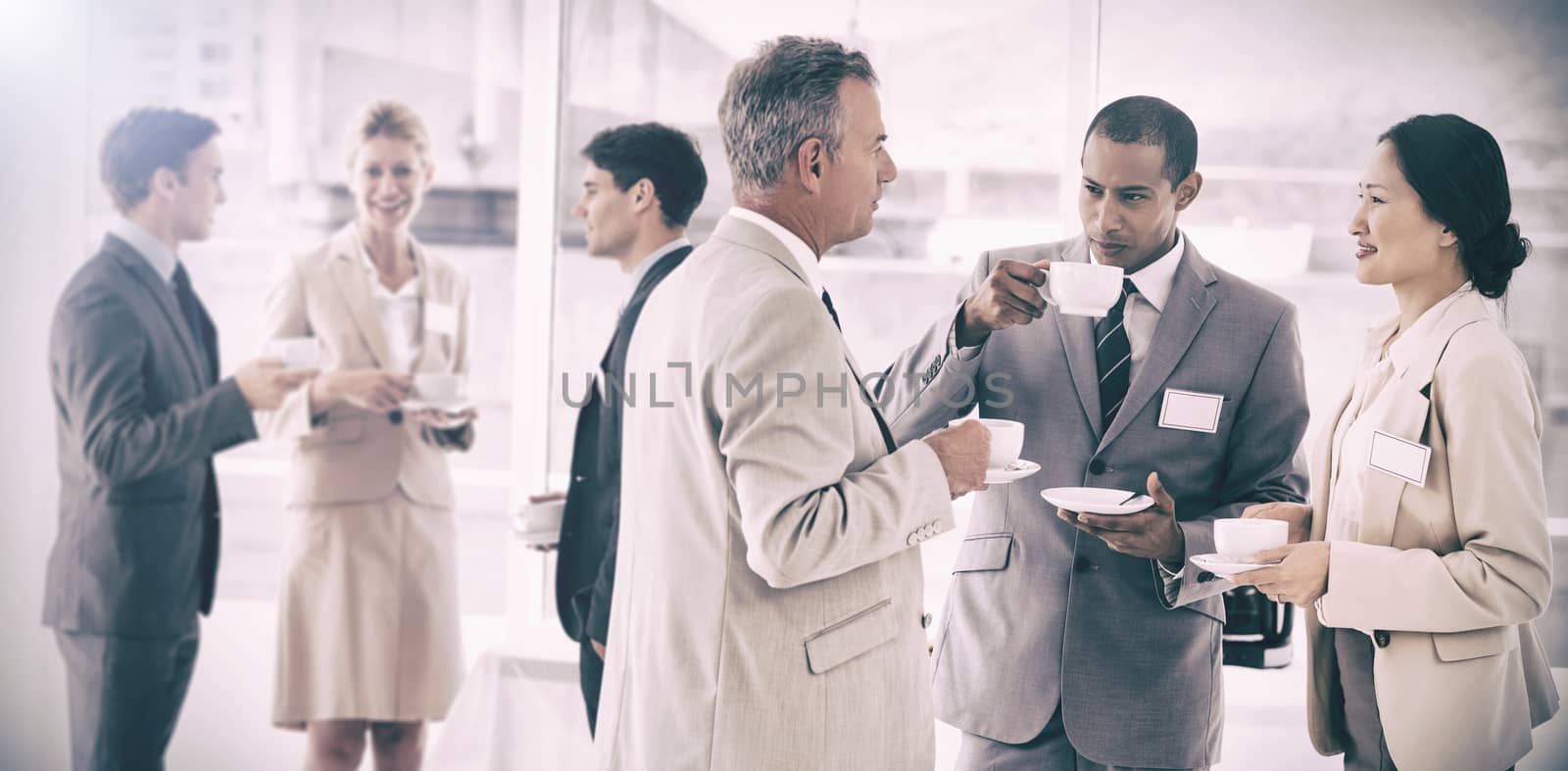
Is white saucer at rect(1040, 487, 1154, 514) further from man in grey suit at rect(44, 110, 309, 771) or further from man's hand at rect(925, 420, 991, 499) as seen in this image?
man in grey suit at rect(44, 110, 309, 771)

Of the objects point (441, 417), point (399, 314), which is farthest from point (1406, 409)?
point (399, 314)

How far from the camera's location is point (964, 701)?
1906 millimetres

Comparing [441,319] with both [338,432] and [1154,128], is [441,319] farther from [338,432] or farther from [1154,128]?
[1154,128]

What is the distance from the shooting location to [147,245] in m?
2.70

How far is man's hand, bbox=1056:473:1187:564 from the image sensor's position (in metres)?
1.66

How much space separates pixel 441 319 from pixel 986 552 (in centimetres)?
164

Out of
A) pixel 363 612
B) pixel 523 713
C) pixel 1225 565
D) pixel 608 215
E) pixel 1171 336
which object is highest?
pixel 608 215

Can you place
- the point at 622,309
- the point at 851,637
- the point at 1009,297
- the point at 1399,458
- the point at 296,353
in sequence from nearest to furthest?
the point at 851,637 → the point at 1399,458 → the point at 1009,297 → the point at 622,309 → the point at 296,353

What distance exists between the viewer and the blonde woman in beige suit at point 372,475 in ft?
9.06

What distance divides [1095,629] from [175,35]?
9.67ft

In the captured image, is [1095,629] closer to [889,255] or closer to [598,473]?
[598,473]

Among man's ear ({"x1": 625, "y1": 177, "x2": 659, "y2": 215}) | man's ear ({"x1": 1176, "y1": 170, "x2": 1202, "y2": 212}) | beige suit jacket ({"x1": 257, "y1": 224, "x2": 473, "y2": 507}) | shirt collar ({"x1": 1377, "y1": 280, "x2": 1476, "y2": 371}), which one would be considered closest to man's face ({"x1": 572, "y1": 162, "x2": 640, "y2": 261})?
man's ear ({"x1": 625, "y1": 177, "x2": 659, "y2": 215})

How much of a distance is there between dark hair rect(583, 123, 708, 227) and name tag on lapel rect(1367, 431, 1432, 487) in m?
1.45

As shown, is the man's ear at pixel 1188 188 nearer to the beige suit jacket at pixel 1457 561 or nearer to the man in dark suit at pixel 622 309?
the beige suit jacket at pixel 1457 561
